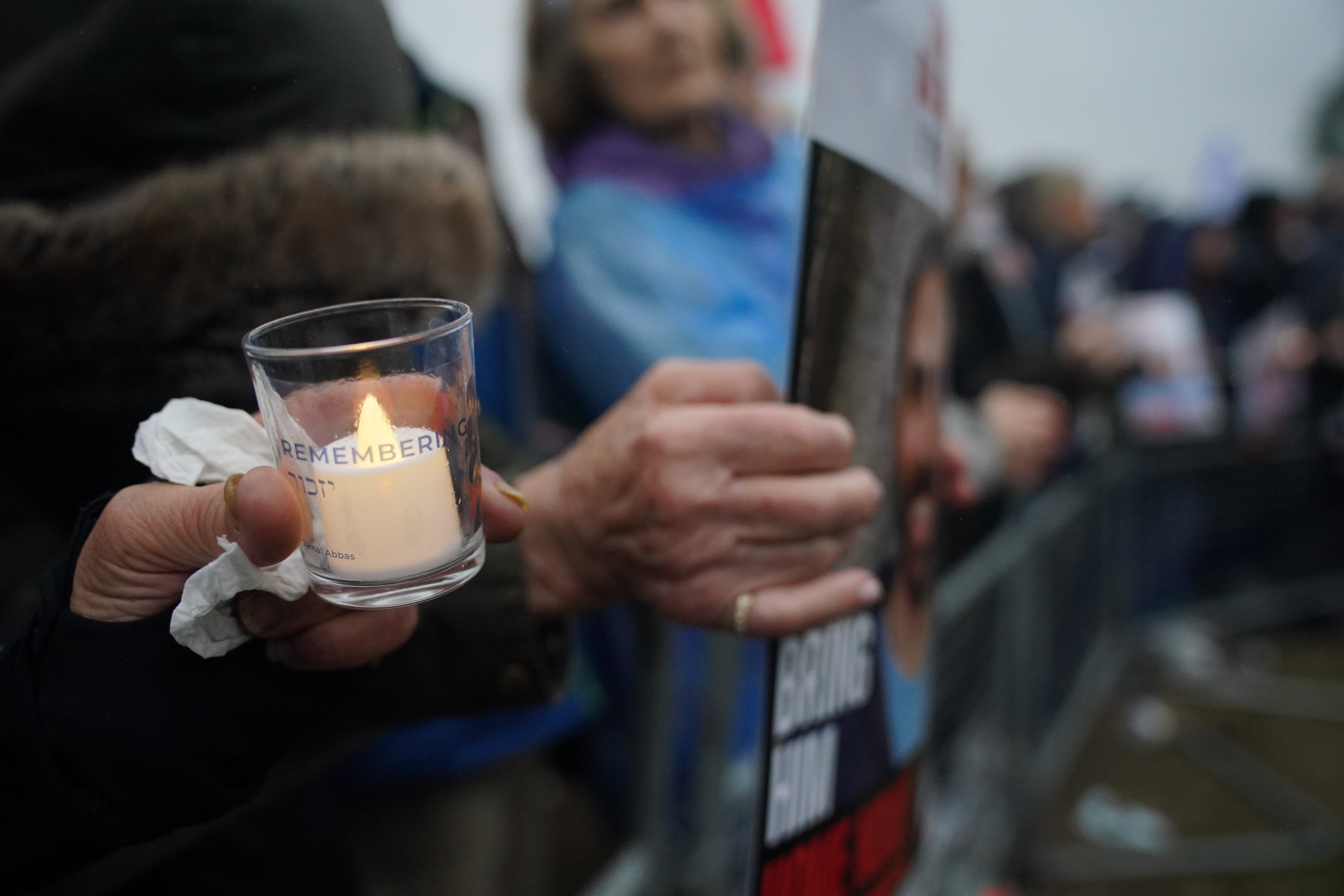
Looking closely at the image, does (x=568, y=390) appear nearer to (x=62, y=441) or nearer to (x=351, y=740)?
(x=351, y=740)

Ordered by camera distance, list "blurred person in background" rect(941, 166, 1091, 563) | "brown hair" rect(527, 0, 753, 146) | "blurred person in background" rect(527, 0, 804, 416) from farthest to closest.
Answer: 1. "blurred person in background" rect(941, 166, 1091, 563)
2. "brown hair" rect(527, 0, 753, 146)
3. "blurred person in background" rect(527, 0, 804, 416)

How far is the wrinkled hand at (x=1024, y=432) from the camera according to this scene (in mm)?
1611

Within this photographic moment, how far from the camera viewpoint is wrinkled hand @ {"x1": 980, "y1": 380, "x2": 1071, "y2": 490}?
1611 millimetres

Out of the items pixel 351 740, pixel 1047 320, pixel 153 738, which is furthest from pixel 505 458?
pixel 1047 320

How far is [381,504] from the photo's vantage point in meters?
0.35

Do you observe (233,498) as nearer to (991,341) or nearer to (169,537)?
(169,537)

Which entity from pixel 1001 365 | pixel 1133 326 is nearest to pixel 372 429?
pixel 1001 365

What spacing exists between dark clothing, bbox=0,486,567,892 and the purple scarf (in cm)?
85

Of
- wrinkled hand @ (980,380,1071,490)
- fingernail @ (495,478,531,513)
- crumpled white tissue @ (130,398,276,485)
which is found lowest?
wrinkled hand @ (980,380,1071,490)

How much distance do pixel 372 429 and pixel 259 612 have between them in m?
0.13

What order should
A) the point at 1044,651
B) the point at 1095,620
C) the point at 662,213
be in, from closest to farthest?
the point at 662,213 → the point at 1044,651 → the point at 1095,620

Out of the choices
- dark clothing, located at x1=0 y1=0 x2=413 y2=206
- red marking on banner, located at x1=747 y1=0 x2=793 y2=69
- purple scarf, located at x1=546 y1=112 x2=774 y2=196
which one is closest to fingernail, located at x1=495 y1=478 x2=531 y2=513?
dark clothing, located at x1=0 y1=0 x2=413 y2=206

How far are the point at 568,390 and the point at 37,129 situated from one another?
2.22ft

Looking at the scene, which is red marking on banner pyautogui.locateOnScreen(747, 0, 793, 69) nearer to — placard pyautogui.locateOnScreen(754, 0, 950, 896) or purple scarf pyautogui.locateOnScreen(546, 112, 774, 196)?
purple scarf pyautogui.locateOnScreen(546, 112, 774, 196)
